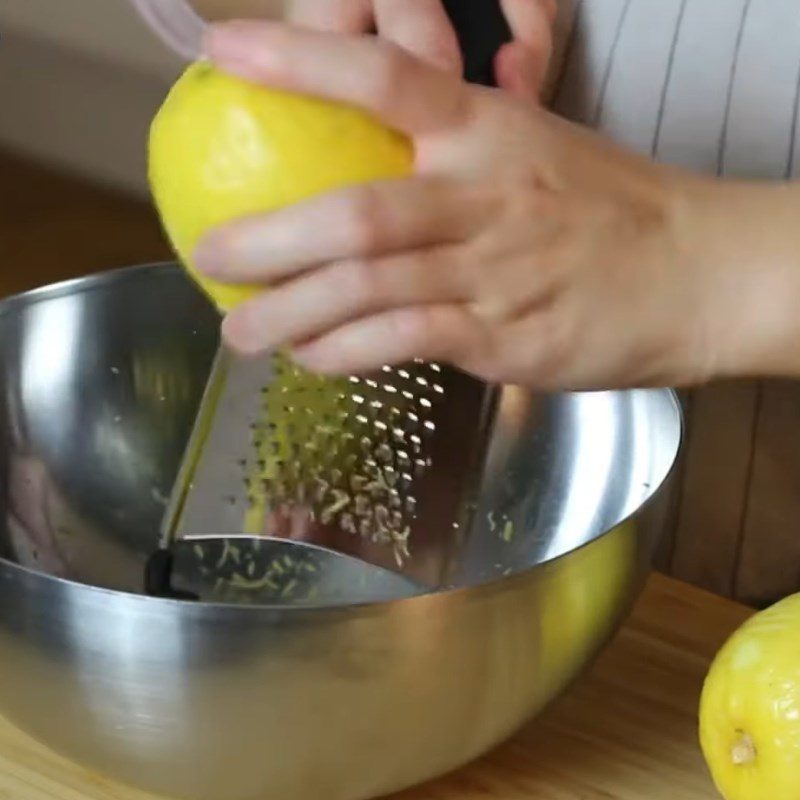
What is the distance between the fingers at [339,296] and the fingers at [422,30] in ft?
0.43

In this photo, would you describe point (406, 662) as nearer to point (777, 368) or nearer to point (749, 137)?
point (777, 368)

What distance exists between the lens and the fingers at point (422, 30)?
566mm

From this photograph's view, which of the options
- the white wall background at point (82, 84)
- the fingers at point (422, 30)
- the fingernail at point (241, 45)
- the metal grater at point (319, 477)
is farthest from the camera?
the white wall background at point (82, 84)

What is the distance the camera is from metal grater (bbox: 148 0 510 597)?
0.70 m

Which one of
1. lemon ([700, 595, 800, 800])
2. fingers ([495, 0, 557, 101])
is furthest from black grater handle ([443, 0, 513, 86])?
lemon ([700, 595, 800, 800])

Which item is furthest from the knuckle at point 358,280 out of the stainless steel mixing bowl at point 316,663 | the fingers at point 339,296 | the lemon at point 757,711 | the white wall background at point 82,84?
the white wall background at point 82,84

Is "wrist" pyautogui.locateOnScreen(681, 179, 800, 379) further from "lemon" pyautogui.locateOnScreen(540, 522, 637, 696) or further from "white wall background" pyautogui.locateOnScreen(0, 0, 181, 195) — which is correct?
"white wall background" pyautogui.locateOnScreen(0, 0, 181, 195)

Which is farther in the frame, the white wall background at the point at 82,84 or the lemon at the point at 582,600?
the white wall background at the point at 82,84

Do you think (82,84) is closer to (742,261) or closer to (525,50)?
(525,50)

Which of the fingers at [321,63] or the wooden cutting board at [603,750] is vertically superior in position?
the fingers at [321,63]

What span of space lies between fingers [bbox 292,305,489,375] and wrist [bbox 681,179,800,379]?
9 cm

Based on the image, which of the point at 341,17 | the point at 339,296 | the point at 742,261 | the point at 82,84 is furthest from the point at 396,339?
the point at 82,84

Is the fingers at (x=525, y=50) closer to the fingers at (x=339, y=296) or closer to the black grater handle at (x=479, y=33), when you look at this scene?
the black grater handle at (x=479, y=33)

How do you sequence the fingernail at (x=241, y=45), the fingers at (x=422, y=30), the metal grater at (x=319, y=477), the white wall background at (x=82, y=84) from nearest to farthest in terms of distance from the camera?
the fingernail at (x=241, y=45)
the fingers at (x=422, y=30)
the metal grater at (x=319, y=477)
the white wall background at (x=82, y=84)
